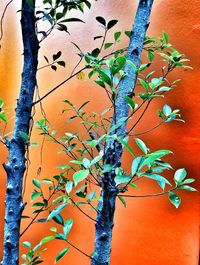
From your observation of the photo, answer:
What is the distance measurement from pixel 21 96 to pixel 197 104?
3.33 ft

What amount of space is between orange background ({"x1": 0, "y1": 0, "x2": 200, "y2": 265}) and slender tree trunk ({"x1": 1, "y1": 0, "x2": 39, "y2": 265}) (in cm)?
78

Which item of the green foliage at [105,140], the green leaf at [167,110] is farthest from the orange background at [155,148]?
the green leaf at [167,110]

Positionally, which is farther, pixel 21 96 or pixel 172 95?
pixel 172 95

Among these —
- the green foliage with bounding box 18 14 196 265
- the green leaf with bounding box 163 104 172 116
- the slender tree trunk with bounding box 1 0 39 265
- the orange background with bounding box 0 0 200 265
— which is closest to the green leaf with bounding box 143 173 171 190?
the green foliage with bounding box 18 14 196 265

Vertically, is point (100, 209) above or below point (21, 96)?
below

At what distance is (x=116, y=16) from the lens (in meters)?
2.00

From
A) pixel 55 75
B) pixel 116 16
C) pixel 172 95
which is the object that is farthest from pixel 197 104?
pixel 55 75

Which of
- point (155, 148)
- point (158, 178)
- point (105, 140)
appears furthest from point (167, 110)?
point (155, 148)

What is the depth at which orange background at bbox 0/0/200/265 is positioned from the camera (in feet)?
5.76

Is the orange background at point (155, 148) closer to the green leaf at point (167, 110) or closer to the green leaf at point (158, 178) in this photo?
the green leaf at point (167, 110)

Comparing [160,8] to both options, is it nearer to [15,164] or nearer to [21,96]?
[21,96]

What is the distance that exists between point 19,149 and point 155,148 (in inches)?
34.7

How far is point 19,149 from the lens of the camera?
1.20m

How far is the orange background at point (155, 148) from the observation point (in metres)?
1.76
